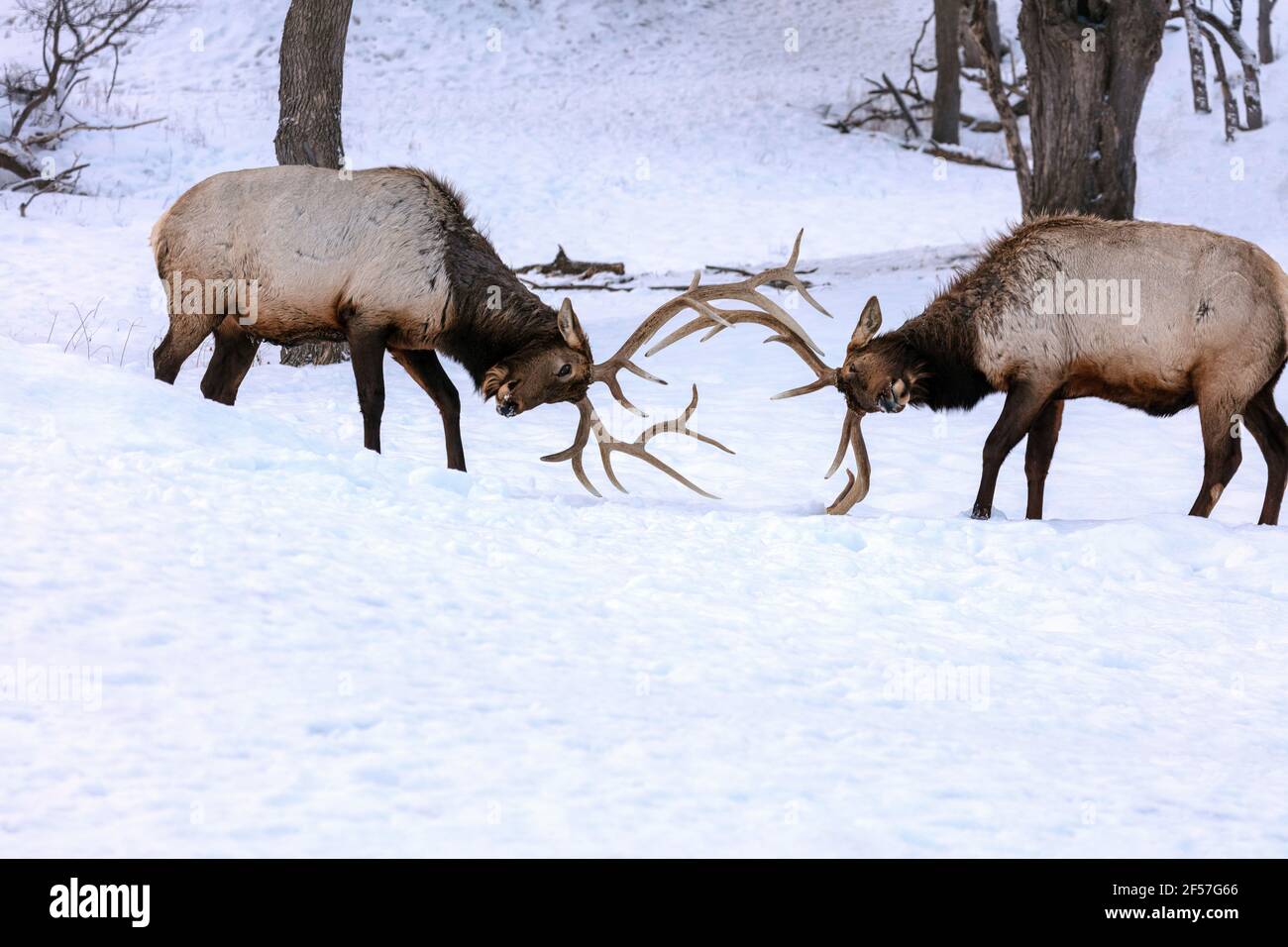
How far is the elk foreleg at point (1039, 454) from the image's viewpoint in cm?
730

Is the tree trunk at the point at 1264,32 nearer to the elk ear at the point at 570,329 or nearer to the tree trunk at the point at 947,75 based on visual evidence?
the tree trunk at the point at 947,75

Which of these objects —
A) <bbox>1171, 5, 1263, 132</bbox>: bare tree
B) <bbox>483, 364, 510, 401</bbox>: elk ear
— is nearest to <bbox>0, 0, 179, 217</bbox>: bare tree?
<bbox>483, 364, 510, 401</bbox>: elk ear

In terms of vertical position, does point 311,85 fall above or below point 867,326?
above

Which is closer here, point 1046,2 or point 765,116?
point 1046,2

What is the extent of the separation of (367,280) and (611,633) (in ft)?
10.4

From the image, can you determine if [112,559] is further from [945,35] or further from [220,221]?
[945,35]

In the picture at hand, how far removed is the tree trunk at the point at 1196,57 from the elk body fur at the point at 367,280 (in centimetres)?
947

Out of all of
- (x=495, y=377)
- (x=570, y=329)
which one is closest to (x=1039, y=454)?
(x=570, y=329)

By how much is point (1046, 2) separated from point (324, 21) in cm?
556

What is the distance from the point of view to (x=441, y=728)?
383 cm

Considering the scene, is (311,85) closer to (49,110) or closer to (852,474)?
(852,474)

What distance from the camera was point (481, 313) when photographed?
741 cm

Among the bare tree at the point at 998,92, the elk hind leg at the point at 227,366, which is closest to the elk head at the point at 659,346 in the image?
the elk hind leg at the point at 227,366
